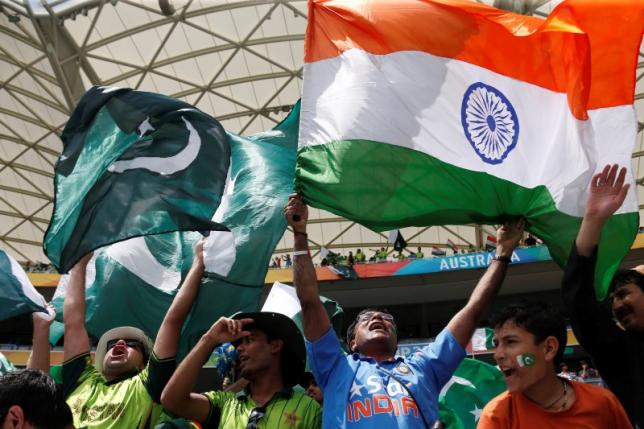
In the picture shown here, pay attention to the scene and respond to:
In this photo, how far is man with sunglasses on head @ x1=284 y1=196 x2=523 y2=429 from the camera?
4074mm

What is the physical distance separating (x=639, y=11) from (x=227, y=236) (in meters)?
3.08

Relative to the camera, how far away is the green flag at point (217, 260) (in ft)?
18.6

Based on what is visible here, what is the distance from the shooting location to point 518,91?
5.13m

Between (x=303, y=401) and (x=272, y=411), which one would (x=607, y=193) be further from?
(x=272, y=411)

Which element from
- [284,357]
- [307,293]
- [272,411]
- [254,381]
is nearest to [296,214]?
[307,293]

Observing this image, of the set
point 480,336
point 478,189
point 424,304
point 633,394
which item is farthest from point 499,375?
point 424,304

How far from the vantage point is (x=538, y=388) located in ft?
12.2

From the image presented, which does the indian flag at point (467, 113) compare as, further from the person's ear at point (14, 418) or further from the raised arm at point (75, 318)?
the person's ear at point (14, 418)

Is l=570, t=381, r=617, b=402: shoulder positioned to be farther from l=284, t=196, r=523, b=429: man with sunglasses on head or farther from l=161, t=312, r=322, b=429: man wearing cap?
l=161, t=312, r=322, b=429: man wearing cap

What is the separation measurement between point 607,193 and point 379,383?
1.49 m

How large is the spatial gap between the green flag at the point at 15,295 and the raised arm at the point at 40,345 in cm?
23

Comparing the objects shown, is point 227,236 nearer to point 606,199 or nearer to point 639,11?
point 606,199

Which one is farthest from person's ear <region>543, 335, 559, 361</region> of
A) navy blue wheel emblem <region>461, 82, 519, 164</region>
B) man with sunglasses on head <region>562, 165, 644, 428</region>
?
navy blue wheel emblem <region>461, 82, 519, 164</region>

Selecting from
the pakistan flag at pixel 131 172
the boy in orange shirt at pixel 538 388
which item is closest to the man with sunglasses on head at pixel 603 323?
the boy in orange shirt at pixel 538 388
